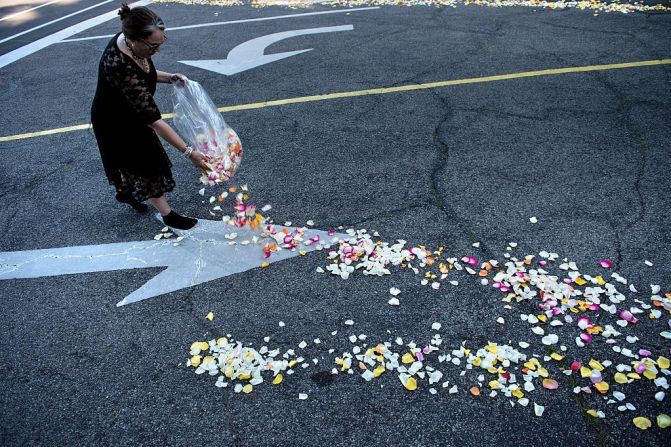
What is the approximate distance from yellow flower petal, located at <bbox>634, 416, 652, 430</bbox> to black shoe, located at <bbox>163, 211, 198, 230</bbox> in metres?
3.34

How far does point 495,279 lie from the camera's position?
129 inches

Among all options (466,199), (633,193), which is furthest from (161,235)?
(633,193)

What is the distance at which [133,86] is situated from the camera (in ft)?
10.5

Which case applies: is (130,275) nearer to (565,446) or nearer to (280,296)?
(280,296)

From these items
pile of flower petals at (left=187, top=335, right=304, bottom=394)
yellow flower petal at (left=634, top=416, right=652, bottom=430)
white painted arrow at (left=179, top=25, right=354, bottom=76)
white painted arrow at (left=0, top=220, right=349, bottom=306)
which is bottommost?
yellow flower petal at (left=634, top=416, right=652, bottom=430)

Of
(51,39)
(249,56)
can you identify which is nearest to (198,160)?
→ (249,56)

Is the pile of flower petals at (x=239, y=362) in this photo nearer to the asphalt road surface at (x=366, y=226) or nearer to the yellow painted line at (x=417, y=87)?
the asphalt road surface at (x=366, y=226)

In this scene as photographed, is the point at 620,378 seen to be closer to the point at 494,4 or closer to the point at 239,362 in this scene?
the point at 239,362

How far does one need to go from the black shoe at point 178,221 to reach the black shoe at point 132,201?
1.41 ft

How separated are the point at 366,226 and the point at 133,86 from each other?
199cm

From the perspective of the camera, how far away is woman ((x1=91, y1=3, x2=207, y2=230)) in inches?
122

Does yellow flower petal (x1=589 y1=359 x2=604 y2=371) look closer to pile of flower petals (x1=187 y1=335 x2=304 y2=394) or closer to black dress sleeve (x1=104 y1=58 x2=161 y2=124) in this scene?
pile of flower petals (x1=187 y1=335 x2=304 y2=394)

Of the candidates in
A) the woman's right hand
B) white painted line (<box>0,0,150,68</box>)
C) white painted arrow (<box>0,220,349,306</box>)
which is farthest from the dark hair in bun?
white painted line (<box>0,0,150,68</box>)

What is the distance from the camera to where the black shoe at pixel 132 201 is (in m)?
4.17
